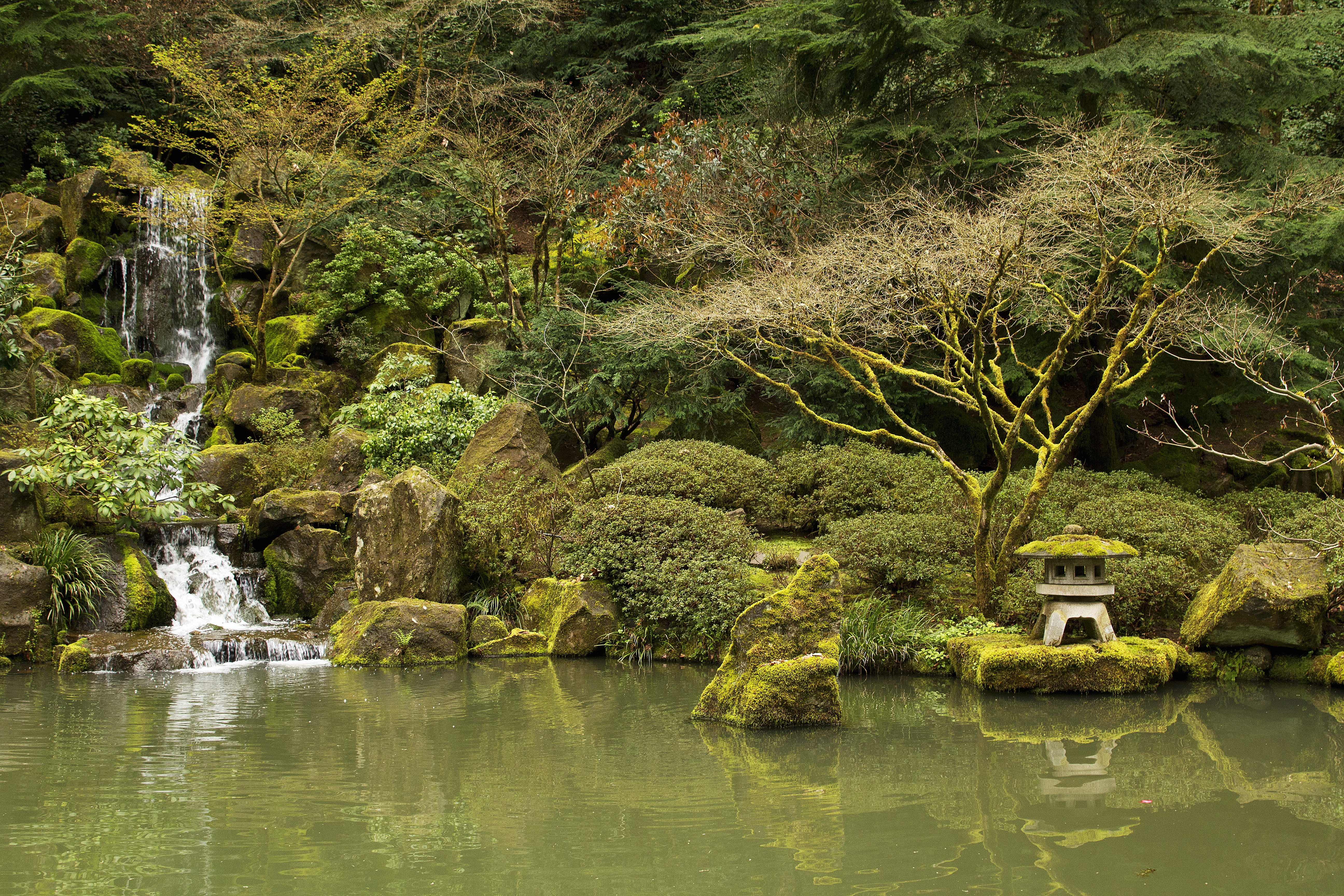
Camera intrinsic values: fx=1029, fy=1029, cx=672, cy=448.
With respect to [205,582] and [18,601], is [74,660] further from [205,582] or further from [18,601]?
[205,582]

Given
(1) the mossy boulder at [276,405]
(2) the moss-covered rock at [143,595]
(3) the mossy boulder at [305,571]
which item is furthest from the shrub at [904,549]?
(1) the mossy boulder at [276,405]

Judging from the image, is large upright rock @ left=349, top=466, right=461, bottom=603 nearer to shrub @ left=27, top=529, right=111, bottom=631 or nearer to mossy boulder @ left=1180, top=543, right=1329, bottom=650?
shrub @ left=27, top=529, right=111, bottom=631

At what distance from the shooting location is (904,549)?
34.1 feet

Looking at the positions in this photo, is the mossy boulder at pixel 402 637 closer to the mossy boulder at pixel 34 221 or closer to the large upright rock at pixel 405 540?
the large upright rock at pixel 405 540

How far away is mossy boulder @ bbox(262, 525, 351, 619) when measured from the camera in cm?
1248

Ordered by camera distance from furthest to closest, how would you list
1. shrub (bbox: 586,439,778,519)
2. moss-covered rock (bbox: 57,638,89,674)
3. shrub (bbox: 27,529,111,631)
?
shrub (bbox: 586,439,778,519) → shrub (bbox: 27,529,111,631) → moss-covered rock (bbox: 57,638,89,674)

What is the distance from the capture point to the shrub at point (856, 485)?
11.7 m

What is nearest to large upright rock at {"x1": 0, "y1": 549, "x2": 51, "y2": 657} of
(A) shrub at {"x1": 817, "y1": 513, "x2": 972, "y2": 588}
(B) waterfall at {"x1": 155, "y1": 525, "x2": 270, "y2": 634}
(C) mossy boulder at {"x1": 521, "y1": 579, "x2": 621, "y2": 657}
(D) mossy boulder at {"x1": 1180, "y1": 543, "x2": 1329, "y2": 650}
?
(B) waterfall at {"x1": 155, "y1": 525, "x2": 270, "y2": 634}

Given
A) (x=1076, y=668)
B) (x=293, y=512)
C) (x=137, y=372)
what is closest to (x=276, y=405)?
(x=137, y=372)

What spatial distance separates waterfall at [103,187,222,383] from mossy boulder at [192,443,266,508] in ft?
15.0

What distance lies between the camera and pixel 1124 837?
497cm

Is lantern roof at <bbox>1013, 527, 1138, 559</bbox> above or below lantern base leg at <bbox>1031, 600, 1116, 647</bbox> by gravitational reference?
above

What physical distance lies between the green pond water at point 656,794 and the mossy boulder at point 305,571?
356 cm

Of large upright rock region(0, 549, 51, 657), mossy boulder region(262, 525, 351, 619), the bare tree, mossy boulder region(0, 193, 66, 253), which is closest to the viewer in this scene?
the bare tree
